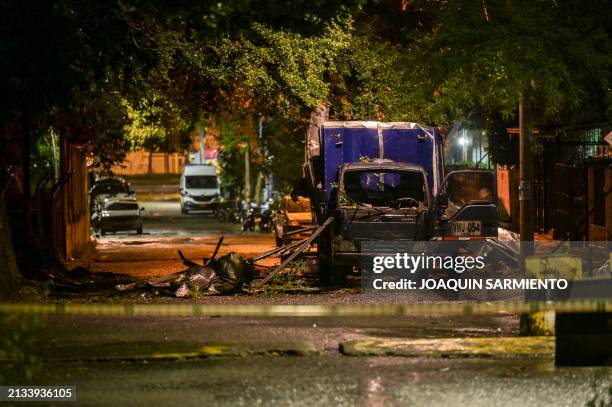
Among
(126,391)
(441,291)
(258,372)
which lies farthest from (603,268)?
(126,391)

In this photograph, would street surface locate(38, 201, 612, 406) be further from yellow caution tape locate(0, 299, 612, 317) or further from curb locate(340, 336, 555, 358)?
yellow caution tape locate(0, 299, 612, 317)

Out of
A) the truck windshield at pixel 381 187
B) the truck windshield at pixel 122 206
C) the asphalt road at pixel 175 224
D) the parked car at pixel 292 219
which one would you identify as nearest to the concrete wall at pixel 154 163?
the asphalt road at pixel 175 224

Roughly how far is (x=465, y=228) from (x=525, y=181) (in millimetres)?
4005

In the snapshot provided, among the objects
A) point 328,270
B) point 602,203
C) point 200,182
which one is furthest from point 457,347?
point 200,182

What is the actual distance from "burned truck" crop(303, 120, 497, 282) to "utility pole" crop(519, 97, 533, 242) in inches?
74.7

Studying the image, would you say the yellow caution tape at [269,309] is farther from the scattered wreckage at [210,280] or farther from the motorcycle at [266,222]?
the motorcycle at [266,222]

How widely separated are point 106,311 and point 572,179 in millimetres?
16884

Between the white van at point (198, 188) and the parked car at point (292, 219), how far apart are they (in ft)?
106

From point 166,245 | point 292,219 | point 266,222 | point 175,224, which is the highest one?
point 292,219

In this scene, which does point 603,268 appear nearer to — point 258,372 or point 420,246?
point 420,246

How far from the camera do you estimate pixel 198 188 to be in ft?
220

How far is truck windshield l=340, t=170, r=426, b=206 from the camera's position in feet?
67.9

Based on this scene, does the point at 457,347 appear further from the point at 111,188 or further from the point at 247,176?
the point at 247,176

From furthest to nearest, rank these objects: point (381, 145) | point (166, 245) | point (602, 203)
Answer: point (166, 245) < point (602, 203) < point (381, 145)
